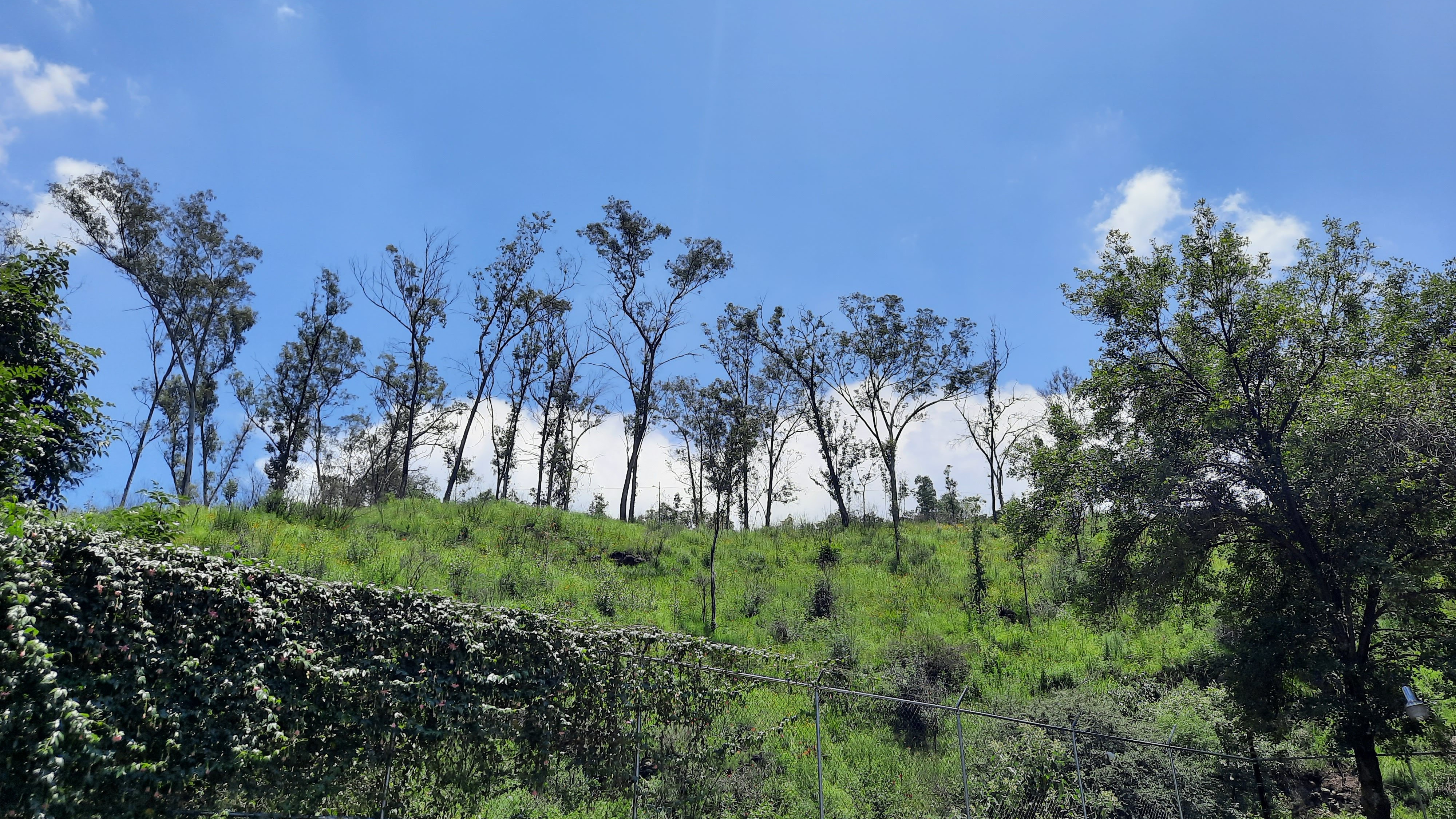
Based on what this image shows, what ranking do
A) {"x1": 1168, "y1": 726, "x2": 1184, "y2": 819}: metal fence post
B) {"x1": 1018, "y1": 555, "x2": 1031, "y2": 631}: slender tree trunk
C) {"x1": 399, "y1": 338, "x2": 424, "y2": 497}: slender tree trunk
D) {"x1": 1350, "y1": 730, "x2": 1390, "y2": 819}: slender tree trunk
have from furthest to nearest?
{"x1": 399, "y1": 338, "x2": 424, "y2": 497}: slender tree trunk
{"x1": 1018, "y1": 555, "x2": 1031, "y2": 631}: slender tree trunk
{"x1": 1350, "y1": 730, "x2": 1390, "y2": 819}: slender tree trunk
{"x1": 1168, "y1": 726, "x2": 1184, "y2": 819}: metal fence post

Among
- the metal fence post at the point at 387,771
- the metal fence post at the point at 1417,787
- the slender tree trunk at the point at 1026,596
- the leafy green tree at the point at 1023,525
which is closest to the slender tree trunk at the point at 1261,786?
the metal fence post at the point at 1417,787

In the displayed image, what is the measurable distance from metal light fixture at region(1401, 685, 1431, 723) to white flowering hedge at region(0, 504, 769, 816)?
9.28 m

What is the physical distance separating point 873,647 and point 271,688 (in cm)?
1212

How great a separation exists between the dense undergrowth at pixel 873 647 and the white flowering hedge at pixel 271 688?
1.64 feet

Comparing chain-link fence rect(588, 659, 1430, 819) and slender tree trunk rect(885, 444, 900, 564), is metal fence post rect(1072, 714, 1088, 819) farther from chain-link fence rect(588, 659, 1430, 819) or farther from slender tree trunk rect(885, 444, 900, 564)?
slender tree trunk rect(885, 444, 900, 564)

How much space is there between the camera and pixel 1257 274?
13.0m

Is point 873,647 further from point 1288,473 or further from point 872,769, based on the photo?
point 1288,473

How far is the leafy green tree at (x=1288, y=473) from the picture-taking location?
9.98m

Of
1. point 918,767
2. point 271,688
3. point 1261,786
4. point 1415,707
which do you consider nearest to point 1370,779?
point 1261,786

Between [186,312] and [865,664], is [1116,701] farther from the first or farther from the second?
[186,312]

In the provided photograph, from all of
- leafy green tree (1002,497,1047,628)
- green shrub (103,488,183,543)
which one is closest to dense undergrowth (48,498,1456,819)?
green shrub (103,488,183,543)

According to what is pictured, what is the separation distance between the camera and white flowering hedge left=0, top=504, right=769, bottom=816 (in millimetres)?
4398

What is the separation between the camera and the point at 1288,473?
1030 cm

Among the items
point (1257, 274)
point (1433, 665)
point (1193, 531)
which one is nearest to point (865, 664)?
point (1193, 531)
